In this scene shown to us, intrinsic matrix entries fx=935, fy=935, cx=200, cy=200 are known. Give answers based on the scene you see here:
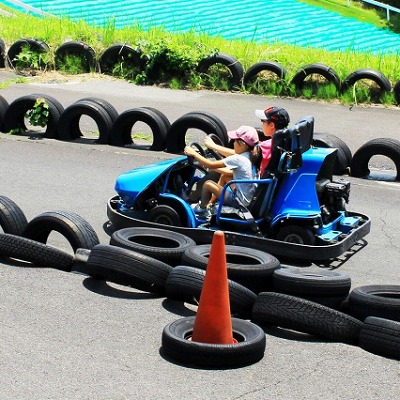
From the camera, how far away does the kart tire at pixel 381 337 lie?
6.04m

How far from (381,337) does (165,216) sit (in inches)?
115

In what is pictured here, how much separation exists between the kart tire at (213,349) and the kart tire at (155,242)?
1437mm

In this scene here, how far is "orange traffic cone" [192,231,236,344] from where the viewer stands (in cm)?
581

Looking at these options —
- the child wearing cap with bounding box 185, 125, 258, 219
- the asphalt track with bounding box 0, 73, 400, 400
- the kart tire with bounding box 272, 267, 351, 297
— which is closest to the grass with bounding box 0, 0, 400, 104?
the asphalt track with bounding box 0, 73, 400, 400

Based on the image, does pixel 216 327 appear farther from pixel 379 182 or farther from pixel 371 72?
pixel 371 72

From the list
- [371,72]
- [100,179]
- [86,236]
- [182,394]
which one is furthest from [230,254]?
[371,72]

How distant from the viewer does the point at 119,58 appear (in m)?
17.7

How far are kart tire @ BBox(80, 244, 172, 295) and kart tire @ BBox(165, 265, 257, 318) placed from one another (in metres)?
0.18

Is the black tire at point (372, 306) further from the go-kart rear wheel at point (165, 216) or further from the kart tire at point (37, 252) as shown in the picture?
the kart tire at point (37, 252)

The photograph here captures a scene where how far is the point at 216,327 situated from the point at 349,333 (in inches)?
39.6

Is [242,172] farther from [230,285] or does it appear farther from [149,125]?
[149,125]

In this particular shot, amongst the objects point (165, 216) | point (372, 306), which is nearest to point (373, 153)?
point (165, 216)

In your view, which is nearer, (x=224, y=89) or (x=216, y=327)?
(x=216, y=327)

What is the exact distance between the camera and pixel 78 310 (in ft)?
22.2
